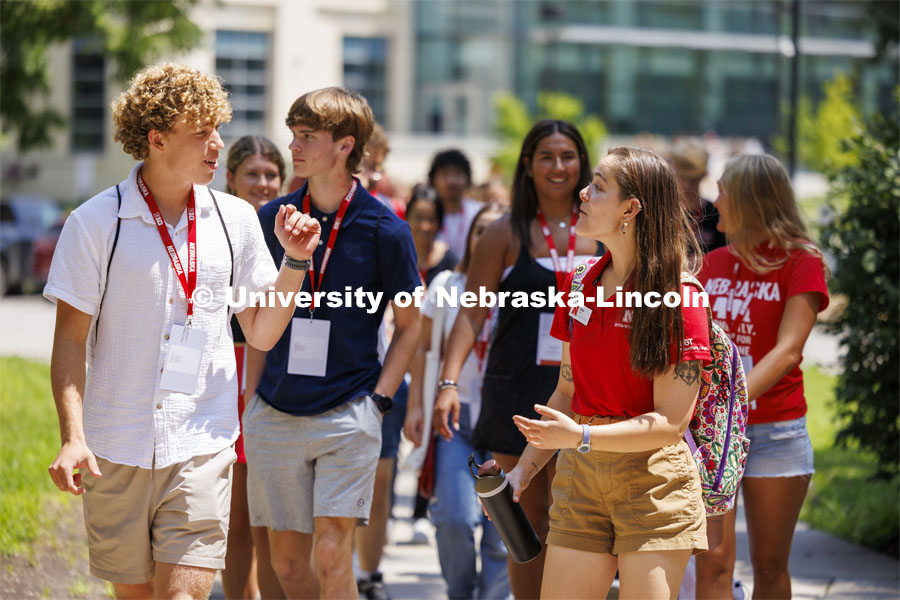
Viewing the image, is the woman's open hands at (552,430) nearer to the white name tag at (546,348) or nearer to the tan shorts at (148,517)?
the tan shorts at (148,517)

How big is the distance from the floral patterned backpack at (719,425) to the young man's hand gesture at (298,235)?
0.92 meters

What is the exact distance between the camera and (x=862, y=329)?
6578 millimetres

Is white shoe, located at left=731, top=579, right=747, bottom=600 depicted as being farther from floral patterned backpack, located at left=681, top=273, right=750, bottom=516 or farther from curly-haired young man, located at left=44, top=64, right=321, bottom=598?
curly-haired young man, located at left=44, top=64, right=321, bottom=598

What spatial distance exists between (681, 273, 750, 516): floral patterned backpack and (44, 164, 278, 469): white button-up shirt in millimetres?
1666

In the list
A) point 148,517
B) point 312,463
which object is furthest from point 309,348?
point 148,517

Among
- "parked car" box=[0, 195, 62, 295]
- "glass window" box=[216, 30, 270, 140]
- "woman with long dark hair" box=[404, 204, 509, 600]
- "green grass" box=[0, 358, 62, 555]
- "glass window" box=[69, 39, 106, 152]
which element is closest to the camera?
"woman with long dark hair" box=[404, 204, 509, 600]

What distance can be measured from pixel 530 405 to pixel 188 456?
1.85m

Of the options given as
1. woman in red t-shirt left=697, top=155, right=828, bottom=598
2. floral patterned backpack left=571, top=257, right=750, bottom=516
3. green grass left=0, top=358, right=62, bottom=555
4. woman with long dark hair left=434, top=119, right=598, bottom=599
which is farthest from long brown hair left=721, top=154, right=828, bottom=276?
green grass left=0, top=358, right=62, bottom=555

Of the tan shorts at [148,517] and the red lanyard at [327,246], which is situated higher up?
the red lanyard at [327,246]

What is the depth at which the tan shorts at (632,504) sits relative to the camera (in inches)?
140

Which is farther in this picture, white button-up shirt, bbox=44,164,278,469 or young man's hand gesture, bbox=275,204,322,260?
young man's hand gesture, bbox=275,204,322,260

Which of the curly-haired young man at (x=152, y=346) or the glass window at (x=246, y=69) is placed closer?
the curly-haired young man at (x=152, y=346)

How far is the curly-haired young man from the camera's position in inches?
148

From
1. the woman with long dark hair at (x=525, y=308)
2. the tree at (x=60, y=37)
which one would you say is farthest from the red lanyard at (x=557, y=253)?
the tree at (x=60, y=37)
